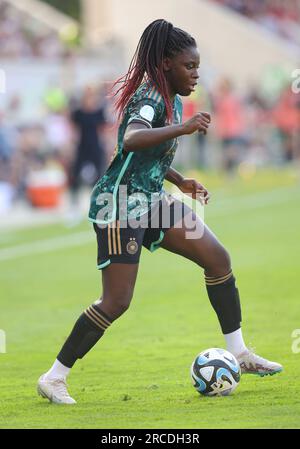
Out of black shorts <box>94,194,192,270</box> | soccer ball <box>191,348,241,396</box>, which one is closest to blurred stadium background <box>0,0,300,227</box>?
black shorts <box>94,194,192,270</box>

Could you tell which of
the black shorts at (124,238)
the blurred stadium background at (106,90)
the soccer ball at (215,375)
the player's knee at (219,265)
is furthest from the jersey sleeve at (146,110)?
the blurred stadium background at (106,90)

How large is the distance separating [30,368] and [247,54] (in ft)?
106

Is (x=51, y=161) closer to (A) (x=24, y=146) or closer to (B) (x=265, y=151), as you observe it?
(A) (x=24, y=146)

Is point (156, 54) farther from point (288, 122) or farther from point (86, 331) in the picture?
point (288, 122)

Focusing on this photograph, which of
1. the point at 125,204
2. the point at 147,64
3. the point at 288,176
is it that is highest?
the point at 147,64

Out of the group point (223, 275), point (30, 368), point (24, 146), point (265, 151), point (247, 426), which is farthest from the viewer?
point (265, 151)

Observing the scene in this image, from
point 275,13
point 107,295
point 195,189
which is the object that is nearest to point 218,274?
point 195,189

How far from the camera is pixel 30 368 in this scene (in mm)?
8797

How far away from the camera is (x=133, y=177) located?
287 inches

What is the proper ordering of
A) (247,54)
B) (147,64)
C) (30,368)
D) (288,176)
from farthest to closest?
1. (247,54)
2. (288,176)
3. (30,368)
4. (147,64)

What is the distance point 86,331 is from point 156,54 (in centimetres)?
173

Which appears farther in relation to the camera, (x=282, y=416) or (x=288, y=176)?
(x=288, y=176)

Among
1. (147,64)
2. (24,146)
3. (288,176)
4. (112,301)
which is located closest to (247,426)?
(112,301)

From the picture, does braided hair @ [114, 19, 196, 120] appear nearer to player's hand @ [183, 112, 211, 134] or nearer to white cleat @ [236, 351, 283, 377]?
player's hand @ [183, 112, 211, 134]
